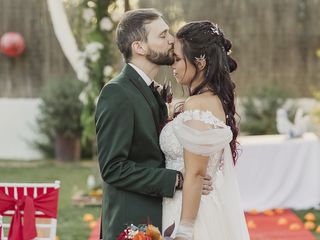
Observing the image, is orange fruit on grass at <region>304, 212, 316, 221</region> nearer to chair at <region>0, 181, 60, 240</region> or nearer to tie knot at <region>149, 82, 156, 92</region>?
chair at <region>0, 181, 60, 240</region>

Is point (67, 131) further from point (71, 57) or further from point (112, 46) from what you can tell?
point (112, 46)

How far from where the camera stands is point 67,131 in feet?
43.0

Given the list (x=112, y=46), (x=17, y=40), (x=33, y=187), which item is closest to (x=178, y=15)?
(x=17, y=40)

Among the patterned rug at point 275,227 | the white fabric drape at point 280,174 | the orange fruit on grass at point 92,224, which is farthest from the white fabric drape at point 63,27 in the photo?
the patterned rug at point 275,227

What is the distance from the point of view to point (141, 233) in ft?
11.9

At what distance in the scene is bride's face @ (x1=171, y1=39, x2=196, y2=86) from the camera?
3926 millimetres

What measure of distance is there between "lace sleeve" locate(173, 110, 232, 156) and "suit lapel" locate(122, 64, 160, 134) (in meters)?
0.15

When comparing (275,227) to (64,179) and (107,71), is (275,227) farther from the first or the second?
(64,179)

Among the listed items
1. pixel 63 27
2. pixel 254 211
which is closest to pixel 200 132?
pixel 254 211

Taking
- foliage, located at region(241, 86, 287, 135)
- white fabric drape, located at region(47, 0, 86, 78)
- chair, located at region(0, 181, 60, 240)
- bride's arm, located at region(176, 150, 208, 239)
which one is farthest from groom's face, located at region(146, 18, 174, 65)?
foliage, located at region(241, 86, 287, 135)

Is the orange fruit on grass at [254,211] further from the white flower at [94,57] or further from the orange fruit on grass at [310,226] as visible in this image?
the white flower at [94,57]

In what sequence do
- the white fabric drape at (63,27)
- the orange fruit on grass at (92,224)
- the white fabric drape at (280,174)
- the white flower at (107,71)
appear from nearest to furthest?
the orange fruit on grass at (92,224) < the white fabric drape at (280,174) < the white flower at (107,71) < the white fabric drape at (63,27)

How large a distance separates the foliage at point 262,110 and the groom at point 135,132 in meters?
9.08

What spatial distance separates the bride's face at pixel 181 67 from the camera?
3926 mm
